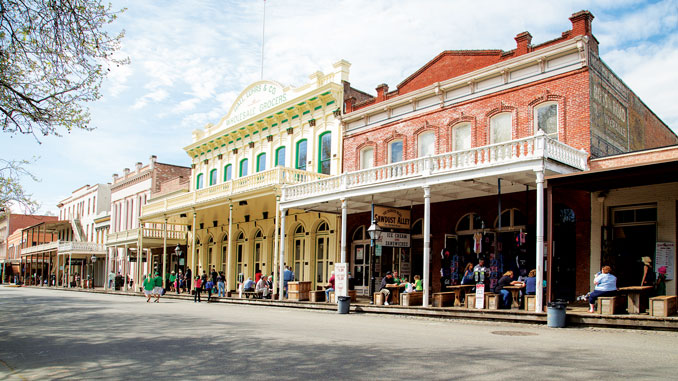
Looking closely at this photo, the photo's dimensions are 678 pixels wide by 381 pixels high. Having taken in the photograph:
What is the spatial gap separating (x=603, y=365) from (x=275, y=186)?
712 inches

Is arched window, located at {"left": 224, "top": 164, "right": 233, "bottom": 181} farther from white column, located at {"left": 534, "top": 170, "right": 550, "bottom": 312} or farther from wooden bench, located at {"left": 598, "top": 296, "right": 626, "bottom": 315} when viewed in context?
wooden bench, located at {"left": 598, "top": 296, "right": 626, "bottom": 315}

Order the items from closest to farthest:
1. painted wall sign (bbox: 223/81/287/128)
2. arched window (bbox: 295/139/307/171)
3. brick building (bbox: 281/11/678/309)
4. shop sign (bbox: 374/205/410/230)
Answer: brick building (bbox: 281/11/678/309) < shop sign (bbox: 374/205/410/230) < arched window (bbox: 295/139/307/171) < painted wall sign (bbox: 223/81/287/128)

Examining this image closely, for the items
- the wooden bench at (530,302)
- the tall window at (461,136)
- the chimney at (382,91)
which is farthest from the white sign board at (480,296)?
the chimney at (382,91)

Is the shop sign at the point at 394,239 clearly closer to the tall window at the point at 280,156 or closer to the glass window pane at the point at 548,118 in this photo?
the glass window pane at the point at 548,118

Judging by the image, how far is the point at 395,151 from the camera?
24.2 metres

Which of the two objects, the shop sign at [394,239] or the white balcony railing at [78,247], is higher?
the shop sign at [394,239]

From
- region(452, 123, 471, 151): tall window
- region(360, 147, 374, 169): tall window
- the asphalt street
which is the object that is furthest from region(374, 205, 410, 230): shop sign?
the asphalt street

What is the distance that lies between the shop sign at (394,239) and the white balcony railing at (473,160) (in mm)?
2107

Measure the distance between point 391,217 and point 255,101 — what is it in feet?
45.0

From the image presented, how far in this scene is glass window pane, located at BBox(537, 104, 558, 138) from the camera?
18.6 m

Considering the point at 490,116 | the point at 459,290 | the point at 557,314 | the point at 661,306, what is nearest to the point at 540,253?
the point at 557,314

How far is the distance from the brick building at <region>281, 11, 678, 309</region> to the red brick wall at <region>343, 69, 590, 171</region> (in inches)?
1.5

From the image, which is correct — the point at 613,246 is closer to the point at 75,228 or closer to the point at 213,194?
the point at 213,194

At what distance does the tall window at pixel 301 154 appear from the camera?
2880cm
